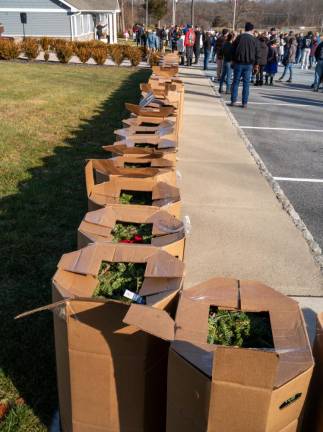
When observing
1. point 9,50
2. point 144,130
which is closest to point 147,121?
point 144,130

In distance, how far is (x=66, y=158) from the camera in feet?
22.0

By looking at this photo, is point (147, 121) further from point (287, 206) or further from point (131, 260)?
point (131, 260)

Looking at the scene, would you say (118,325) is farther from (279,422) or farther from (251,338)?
(279,422)

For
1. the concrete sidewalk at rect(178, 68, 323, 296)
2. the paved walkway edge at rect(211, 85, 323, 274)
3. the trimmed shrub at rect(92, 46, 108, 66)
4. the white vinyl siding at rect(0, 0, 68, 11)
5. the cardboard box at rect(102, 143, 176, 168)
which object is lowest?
the paved walkway edge at rect(211, 85, 323, 274)

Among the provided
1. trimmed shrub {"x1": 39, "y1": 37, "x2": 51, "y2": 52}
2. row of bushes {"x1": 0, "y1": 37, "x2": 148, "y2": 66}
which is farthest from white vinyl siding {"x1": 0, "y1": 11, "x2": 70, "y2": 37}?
row of bushes {"x1": 0, "y1": 37, "x2": 148, "y2": 66}

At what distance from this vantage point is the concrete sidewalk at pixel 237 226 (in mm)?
3773

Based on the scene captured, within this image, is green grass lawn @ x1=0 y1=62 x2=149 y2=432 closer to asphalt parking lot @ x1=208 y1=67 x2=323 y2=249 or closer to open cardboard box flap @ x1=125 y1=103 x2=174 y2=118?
open cardboard box flap @ x1=125 y1=103 x2=174 y2=118

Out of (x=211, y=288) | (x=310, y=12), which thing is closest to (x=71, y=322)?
(x=211, y=288)

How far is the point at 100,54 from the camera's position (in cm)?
2130

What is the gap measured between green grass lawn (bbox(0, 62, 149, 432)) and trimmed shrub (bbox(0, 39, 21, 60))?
34.6ft

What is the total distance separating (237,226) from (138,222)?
220 cm

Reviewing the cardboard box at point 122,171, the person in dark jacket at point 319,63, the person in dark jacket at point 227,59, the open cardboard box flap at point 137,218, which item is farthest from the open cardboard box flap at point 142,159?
the person in dark jacket at point 319,63

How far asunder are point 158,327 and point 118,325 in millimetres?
219

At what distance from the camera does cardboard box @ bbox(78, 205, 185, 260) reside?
229 cm
